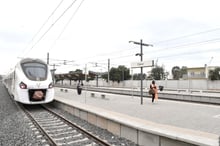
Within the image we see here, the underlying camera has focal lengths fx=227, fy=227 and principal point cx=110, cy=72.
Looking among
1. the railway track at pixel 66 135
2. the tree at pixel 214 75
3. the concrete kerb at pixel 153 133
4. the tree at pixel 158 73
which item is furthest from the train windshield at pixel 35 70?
the tree at pixel 158 73

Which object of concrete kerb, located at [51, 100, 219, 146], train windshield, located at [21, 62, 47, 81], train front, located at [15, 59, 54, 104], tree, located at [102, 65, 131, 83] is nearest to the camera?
concrete kerb, located at [51, 100, 219, 146]

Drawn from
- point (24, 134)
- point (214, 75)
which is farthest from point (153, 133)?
point (214, 75)

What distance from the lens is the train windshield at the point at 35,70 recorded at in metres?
13.1

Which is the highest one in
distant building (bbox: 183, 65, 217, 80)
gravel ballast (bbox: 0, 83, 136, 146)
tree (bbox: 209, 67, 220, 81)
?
distant building (bbox: 183, 65, 217, 80)

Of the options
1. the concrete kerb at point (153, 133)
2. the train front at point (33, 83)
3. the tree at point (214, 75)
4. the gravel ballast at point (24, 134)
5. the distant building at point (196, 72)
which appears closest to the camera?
the concrete kerb at point (153, 133)

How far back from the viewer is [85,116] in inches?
388

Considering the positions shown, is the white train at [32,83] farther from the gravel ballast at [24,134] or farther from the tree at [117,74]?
the tree at [117,74]

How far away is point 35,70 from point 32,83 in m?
1.11

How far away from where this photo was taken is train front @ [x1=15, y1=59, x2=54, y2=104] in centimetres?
1255

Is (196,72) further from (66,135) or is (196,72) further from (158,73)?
(66,135)

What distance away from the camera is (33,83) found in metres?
12.7

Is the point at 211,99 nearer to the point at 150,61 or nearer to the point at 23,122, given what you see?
the point at 150,61

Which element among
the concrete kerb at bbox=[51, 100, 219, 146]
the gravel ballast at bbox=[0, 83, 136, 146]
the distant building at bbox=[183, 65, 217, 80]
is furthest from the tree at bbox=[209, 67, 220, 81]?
the concrete kerb at bbox=[51, 100, 219, 146]

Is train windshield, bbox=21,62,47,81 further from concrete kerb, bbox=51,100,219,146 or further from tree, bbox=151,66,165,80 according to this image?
tree, bbox=151,66,165,80
